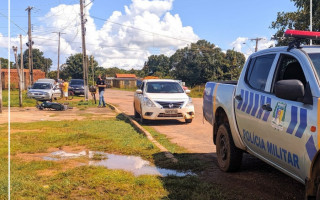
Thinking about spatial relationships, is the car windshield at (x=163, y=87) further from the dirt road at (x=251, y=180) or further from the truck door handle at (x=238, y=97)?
the truck door handle at (x=238, y=97)

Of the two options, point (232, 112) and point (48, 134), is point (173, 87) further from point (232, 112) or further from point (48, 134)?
point (232, 112)

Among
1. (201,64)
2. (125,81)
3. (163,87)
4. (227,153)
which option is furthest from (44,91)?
(125,81)

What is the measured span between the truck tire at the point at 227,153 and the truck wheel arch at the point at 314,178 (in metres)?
2.15

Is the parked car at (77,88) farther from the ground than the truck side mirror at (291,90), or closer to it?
closer to it

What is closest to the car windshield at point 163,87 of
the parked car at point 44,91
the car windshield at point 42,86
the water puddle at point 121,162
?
the water puddle at point 121,162

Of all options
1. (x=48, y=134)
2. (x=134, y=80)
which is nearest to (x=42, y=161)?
(x=48, y=134)

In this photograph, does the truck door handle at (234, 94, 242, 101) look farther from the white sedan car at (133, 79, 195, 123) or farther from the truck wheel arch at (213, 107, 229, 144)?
the white sedan car at (133, 79, 195, 123)

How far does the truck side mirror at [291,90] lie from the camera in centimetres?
311

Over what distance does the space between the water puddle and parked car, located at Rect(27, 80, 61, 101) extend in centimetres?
1797

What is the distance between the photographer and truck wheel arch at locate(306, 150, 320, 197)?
9.46 feet

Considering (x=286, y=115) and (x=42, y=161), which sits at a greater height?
(x=286, y=115)

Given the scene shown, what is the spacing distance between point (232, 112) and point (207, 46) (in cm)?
6413

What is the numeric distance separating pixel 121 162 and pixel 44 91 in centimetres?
1952

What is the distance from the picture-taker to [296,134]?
10.6ft
